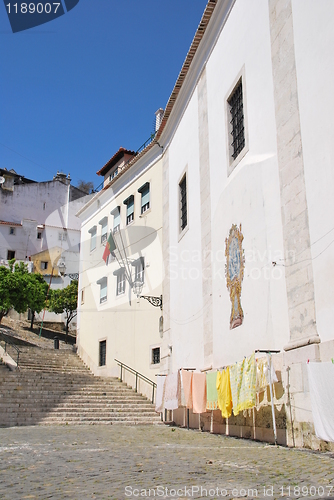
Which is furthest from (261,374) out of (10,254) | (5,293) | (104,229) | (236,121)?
(10,254)

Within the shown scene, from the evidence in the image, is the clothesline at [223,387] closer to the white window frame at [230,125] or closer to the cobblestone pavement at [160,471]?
the cobblestone pavement at [160,471]

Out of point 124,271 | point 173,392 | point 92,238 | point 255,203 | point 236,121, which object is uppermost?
point 92,238

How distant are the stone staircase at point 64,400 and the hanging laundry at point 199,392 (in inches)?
162

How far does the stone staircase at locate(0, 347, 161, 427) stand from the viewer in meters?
15.2

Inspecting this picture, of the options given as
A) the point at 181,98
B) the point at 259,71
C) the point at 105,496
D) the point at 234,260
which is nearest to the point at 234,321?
→ the point at 234,260

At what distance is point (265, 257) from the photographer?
10.1 meters

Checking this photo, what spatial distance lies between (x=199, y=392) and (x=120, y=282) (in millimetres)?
10937

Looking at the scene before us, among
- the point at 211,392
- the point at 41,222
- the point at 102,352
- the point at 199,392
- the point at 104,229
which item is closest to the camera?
the point at 211,392

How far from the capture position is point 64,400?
1666 centimetres

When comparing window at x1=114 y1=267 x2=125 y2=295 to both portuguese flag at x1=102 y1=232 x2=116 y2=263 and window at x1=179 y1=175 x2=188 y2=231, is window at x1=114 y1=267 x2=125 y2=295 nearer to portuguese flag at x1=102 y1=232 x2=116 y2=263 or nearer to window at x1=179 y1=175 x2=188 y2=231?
portuguese flag at x1=102 y1=232 x2=116 y2=263

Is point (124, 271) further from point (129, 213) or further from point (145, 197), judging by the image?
point (145, 197)

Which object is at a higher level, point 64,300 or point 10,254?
point 10,254

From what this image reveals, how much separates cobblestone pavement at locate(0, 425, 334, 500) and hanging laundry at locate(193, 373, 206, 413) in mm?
2999

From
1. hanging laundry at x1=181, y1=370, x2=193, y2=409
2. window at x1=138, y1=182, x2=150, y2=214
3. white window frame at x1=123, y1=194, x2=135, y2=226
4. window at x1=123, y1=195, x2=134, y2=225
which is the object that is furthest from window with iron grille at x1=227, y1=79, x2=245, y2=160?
window at x1=123, y1=195, x2=134, y2=225
